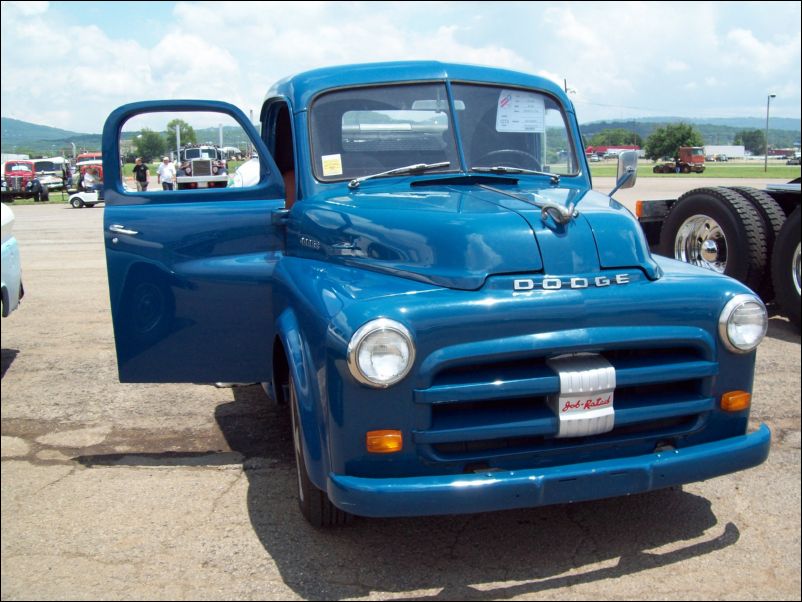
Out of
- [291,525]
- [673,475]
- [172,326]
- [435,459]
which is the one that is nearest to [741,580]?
[673,475]

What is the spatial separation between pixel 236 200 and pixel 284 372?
3.09 feet

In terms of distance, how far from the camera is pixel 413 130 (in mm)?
4090

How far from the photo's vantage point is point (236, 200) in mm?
4148

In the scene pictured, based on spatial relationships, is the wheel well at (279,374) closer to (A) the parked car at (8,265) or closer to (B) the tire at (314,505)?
(B) the tire at (314,505)

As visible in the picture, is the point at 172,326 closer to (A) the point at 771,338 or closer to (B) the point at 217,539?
(B) the point at 217,539

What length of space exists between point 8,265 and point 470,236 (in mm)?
2230

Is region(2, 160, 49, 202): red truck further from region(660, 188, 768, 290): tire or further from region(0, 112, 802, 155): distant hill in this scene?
region(0, 112, 802, 155): distant hill

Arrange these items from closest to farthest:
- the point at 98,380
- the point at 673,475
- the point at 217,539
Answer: the point at 673,475 → the point at 217,539 → the point at 98,380

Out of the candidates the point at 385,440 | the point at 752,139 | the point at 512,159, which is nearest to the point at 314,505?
the point at 385,440

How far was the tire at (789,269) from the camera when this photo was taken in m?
6.62

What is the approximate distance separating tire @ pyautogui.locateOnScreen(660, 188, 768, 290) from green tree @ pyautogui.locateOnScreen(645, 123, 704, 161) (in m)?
0.91

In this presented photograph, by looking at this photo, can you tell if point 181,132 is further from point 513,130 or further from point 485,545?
point 485,545

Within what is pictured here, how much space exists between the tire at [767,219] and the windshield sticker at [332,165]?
448 centimetres

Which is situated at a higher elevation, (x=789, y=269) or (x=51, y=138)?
(x=51, y=138)
